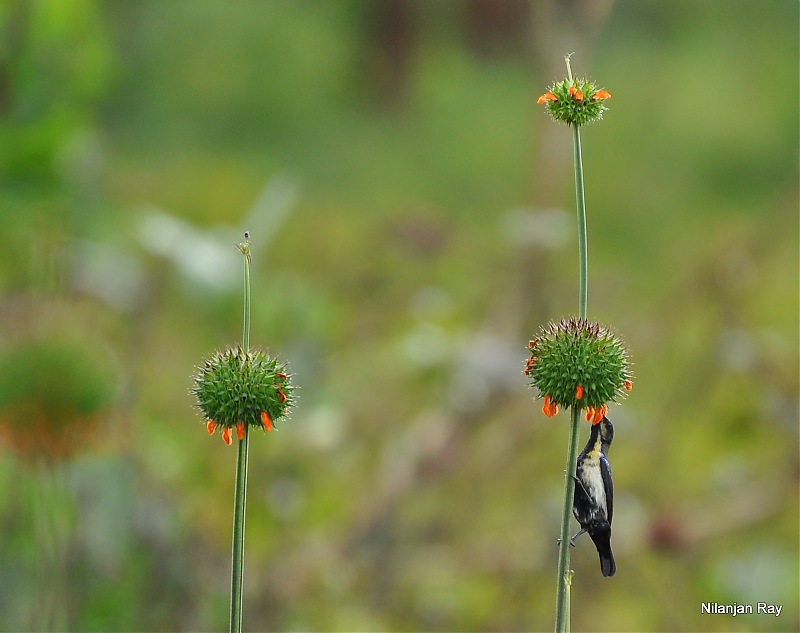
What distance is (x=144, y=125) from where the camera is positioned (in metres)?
2.38

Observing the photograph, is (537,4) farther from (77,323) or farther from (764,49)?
(764,49)

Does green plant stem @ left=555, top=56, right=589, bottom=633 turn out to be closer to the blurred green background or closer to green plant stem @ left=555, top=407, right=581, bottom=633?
green plant stem @ left=555, top=407, right=581, bottom=633

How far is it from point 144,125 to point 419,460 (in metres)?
1.36

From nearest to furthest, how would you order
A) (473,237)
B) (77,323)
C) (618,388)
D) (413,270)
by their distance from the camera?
(618,388) < (77,323) < (413,270) < (473,237)

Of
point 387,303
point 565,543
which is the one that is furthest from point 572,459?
point 387,303

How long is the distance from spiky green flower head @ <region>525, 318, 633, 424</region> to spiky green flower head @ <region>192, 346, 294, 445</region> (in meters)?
0.08

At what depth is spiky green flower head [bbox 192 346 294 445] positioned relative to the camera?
315 mm

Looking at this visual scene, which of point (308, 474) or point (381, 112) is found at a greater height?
point (381, 112)

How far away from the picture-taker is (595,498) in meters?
0.32

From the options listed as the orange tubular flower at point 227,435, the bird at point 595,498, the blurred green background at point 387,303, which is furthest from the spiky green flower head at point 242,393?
the blurred green background at point 387,303

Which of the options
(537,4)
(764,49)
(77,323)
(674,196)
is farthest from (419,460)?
(764,49)

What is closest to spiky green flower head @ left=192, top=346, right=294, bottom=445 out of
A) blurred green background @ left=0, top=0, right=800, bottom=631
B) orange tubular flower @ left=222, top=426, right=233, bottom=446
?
orange tubular flower @ left=222, top=426, right=233, bottom=446

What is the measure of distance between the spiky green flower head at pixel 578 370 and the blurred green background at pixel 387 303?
0.34 m

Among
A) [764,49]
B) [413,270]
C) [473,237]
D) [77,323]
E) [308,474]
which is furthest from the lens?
[764,49]
